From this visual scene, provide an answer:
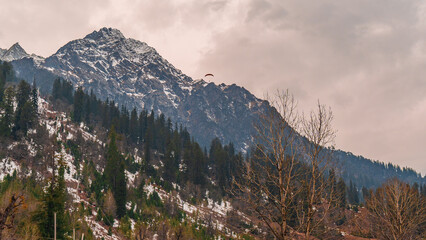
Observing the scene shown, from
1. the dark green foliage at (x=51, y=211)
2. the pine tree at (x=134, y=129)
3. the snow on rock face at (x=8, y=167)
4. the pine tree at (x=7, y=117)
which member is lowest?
the dark green foliage at (x=51, y=211)

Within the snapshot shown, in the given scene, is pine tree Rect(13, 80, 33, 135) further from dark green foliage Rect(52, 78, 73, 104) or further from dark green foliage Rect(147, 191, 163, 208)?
dark green foliage Rect(52, 78, 73, 104)

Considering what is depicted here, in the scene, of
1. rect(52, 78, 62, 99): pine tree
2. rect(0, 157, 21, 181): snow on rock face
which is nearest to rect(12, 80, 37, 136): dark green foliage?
rect(0, 157, 21, 181): snow on rock face

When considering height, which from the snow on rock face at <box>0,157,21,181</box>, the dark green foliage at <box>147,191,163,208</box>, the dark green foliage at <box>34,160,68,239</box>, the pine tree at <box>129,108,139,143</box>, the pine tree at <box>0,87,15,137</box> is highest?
the pine tree at <box>129,108,139,143</box>

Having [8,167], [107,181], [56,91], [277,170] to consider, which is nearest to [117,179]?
[107,181]

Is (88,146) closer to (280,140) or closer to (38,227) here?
(38,227)

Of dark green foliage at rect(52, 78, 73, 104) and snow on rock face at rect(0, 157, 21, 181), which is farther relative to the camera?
dark green foliage at rect(52, 78, 73, 104)

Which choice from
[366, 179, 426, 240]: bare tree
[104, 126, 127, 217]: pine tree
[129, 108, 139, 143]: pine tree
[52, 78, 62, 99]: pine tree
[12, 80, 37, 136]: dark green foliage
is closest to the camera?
[366, 179, 426, 240]: bare tree

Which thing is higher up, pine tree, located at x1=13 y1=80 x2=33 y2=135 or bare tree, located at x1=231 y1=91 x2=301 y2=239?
pine tree, located at x1=13 y1=80 x2=33 y2=135

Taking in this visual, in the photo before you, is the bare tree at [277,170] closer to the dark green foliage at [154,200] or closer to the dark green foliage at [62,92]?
the dark green foliage at [154,200]

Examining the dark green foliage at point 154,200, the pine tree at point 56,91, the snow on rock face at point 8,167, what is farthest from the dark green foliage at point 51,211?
the pine tree at point 56,91

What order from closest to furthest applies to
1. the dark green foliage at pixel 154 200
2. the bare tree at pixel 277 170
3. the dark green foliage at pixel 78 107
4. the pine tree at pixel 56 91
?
the bare tree at pixel 277 170
the dark green foliage at pixel 154 200
the dark green foliage at pixel 78 107
the pine tree at pixel 56 91

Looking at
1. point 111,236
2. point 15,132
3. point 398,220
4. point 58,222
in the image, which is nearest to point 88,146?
point 15,132

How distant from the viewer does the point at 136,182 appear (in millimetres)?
92312

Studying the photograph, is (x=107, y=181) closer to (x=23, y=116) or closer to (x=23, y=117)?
(x=23, y=117)
